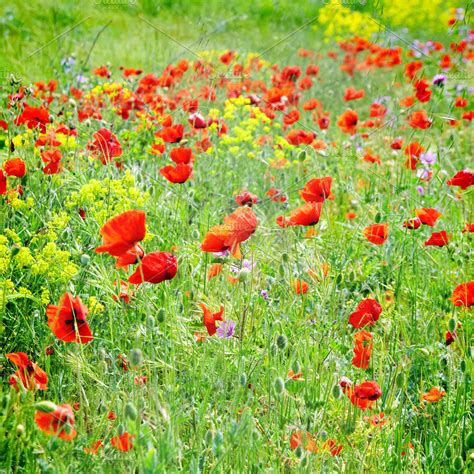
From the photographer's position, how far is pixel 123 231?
55.4 inches

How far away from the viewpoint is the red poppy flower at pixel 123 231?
139 centimetres

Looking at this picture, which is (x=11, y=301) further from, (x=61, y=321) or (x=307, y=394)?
(x=307, y=394)

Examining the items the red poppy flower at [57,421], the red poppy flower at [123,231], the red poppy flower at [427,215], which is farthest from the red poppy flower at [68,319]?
the red poppy flower at [427,215]

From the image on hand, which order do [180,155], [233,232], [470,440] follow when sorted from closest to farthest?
[470,440], [233,232], [180,155]

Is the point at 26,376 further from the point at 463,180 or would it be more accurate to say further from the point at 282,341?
the point at 463,180

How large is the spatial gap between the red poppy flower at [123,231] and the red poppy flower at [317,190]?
2.04ft

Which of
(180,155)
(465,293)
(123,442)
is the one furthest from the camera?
(180,155)

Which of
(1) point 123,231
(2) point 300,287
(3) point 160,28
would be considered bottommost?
(3) point 160,28

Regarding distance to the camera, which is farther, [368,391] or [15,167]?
[15,167]

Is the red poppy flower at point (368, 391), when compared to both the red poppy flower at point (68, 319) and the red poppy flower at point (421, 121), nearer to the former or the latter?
the red poppy flower at point (68, 319)

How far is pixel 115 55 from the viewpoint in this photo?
5633 millimetres

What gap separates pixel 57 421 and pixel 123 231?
0.37 m

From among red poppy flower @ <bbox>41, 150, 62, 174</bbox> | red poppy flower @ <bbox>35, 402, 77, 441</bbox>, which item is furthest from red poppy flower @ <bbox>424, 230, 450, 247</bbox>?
red poppy flower @ <bbox>35, 402, 77, 441</bbox>

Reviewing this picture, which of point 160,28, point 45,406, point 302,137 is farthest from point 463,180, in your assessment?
point 160,28
